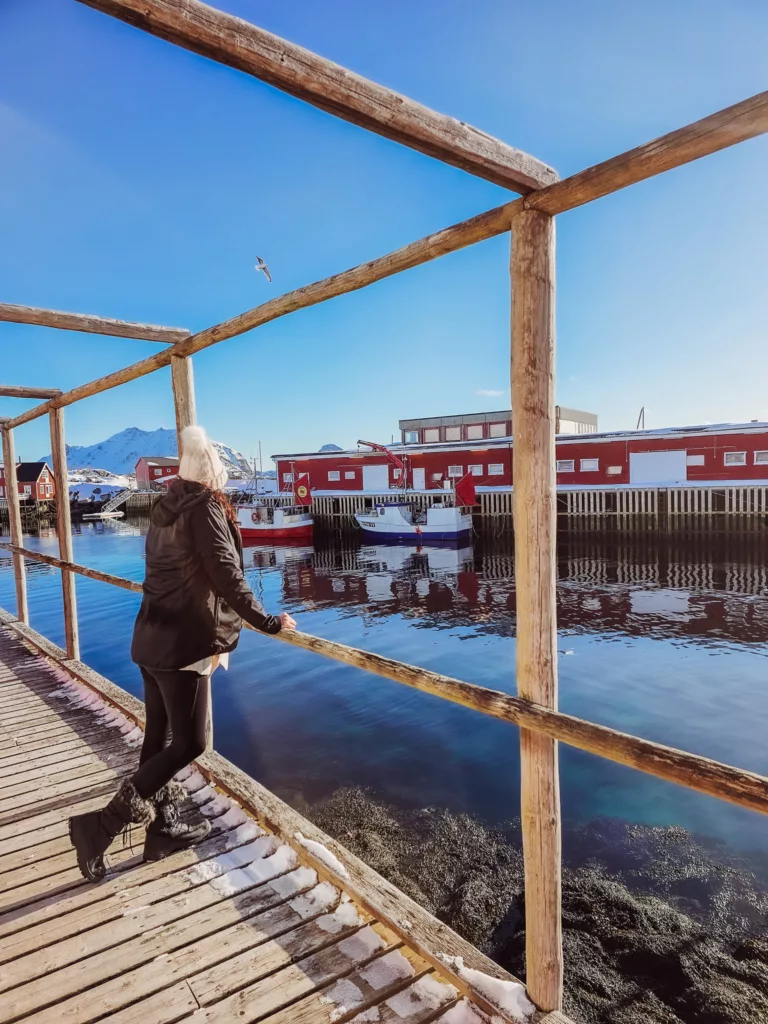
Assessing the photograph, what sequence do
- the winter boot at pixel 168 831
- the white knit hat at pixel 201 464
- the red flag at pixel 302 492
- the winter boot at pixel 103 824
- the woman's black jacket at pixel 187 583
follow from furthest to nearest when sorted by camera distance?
the red flag at pixel 302 492
the winter boot at pixel 168 831
the winter boot at pixel 103 824
the white knit hat at pixel 201 464
the woman's black jacket at pixel 187 583

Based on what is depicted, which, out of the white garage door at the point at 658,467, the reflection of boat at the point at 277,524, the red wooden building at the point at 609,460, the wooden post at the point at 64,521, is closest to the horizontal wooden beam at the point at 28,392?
the wooden post at the point at 64,521

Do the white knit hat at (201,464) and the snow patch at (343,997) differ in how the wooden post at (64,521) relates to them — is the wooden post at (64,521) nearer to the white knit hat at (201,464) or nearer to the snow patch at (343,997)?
the white knit hat at (201,464)

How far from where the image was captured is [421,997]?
7.29 ft

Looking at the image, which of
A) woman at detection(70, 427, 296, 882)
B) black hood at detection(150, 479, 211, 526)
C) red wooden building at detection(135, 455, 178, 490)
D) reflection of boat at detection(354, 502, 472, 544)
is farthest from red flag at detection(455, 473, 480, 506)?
red wooden building at detection(135, 455, 178, 490)

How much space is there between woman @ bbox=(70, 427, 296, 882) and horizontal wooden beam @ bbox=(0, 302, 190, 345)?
1.88 metres

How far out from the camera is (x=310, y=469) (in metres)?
41.1

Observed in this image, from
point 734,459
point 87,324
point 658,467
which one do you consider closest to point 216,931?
point 87,324

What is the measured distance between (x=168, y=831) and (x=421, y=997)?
1545mm

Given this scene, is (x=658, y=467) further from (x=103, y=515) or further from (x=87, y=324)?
(x=103, y=515)

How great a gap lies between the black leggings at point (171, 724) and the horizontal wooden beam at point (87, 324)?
261cm

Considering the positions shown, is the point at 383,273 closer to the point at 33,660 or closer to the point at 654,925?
the point at 654,925

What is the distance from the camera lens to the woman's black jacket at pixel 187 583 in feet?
8.24

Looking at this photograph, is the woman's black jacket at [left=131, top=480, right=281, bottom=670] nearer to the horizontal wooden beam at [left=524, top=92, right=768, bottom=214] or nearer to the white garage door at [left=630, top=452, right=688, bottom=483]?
the horizontal wooden beam at [left=524, top=92, right=768, bottom=214]

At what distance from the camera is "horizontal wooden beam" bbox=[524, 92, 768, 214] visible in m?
1.49
